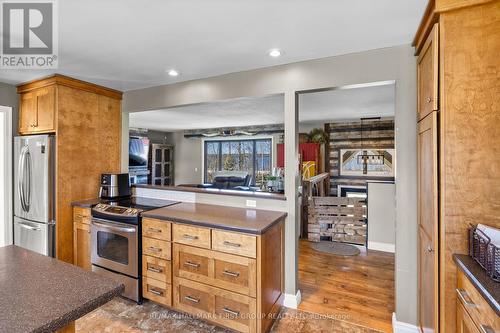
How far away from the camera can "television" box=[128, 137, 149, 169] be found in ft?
24.1

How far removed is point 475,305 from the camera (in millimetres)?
1112

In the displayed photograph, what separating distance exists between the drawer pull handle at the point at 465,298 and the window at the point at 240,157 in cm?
601

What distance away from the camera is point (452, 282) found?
134 centimetres

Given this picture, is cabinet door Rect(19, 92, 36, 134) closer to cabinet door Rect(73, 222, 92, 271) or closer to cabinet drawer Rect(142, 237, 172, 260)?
cabinet door Rect(73, 222, 92, 271)

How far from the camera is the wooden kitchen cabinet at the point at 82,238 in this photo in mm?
2789

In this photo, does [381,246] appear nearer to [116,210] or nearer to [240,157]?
[116,210]

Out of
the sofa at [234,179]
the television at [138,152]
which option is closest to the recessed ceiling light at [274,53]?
the sofa at [234,179]

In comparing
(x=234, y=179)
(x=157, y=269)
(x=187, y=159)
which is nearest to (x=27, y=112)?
(x=157, y=269)

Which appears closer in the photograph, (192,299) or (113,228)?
(192,299)

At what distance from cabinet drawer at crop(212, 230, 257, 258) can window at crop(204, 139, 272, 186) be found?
521 centimetres

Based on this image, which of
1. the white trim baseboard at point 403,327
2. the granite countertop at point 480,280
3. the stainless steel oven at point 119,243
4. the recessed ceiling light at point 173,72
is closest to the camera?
the granite countertop at point 480,280

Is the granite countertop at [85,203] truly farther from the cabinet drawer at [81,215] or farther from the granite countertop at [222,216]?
the granite countertop at [222,216]

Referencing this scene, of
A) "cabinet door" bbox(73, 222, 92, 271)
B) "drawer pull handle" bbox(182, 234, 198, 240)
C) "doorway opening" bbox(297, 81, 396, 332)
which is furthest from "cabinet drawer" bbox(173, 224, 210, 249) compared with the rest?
"cabinet door" bbox(73, 222, 92, 271)

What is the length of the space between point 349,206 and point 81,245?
3.88 metres
